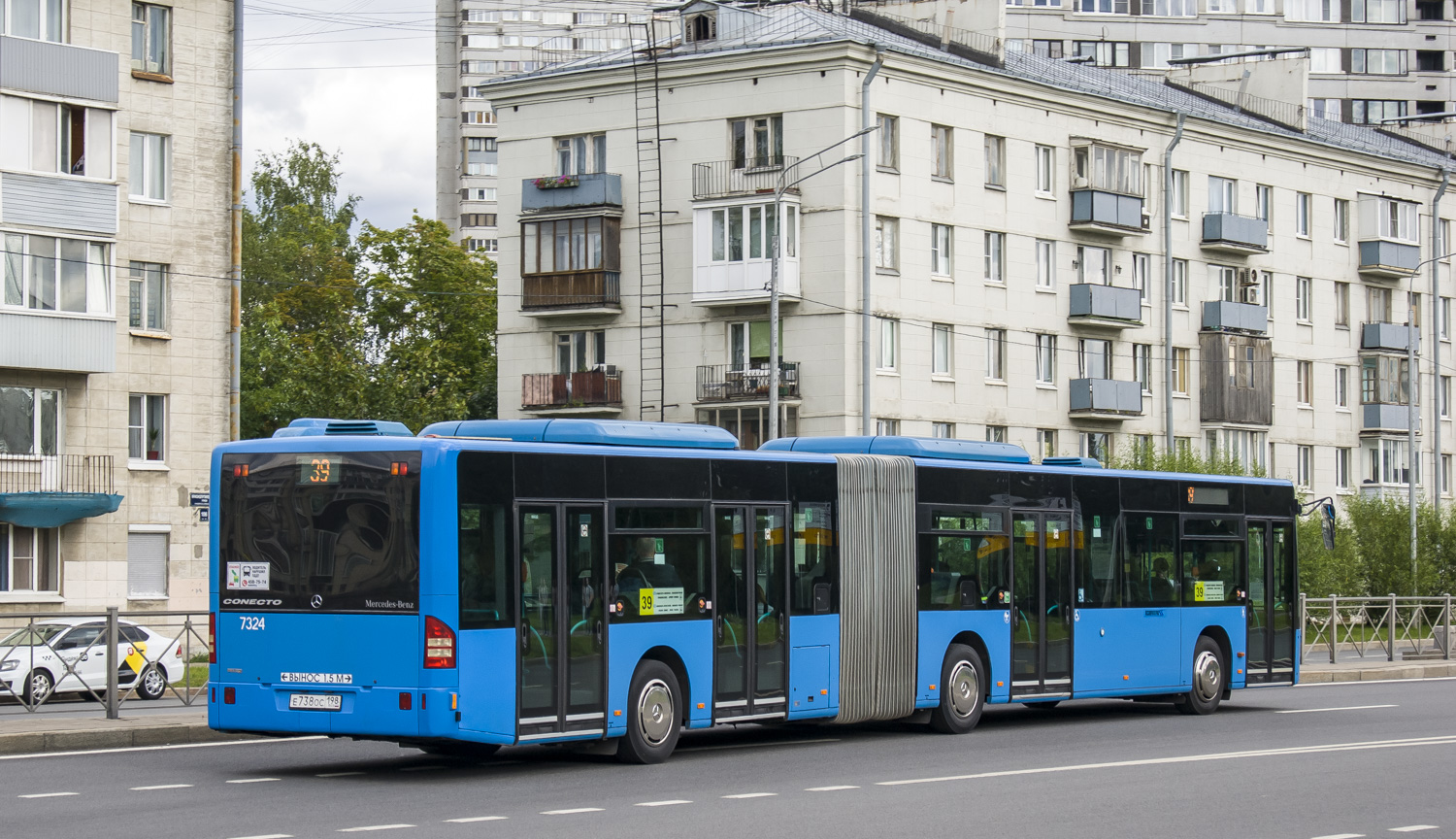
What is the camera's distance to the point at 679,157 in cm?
5306

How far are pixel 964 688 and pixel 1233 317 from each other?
42565 millimetres

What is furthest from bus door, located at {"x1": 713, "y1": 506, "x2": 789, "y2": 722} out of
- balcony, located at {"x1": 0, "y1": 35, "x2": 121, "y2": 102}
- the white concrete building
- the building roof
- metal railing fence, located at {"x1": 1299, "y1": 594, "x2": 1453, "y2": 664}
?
the white concrete building

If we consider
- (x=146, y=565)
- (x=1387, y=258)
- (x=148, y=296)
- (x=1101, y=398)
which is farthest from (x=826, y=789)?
(x=1387, y=258)

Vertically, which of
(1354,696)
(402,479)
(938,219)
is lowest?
(1354,696)

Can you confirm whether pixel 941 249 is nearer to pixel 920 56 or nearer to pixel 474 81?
pixel 920 56

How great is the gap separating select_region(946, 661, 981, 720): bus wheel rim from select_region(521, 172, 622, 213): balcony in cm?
3411

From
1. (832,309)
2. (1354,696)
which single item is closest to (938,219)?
(832,309)

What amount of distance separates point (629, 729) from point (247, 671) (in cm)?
311

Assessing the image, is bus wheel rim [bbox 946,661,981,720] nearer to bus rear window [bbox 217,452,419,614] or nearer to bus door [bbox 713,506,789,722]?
bus door [bbox 713,506,789,722]

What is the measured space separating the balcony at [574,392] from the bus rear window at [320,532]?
37.5 m

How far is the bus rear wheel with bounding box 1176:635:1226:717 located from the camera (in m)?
24.2

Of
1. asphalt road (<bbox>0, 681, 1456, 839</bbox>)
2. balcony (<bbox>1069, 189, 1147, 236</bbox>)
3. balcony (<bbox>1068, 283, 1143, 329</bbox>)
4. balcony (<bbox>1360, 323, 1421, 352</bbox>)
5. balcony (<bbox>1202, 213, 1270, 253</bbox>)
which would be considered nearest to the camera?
asphalt road (<bbox>0, 681, 1456, 839</bbox>)

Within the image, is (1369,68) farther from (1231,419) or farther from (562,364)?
(562,364)

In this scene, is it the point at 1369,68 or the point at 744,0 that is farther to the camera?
the point at 1369,68
